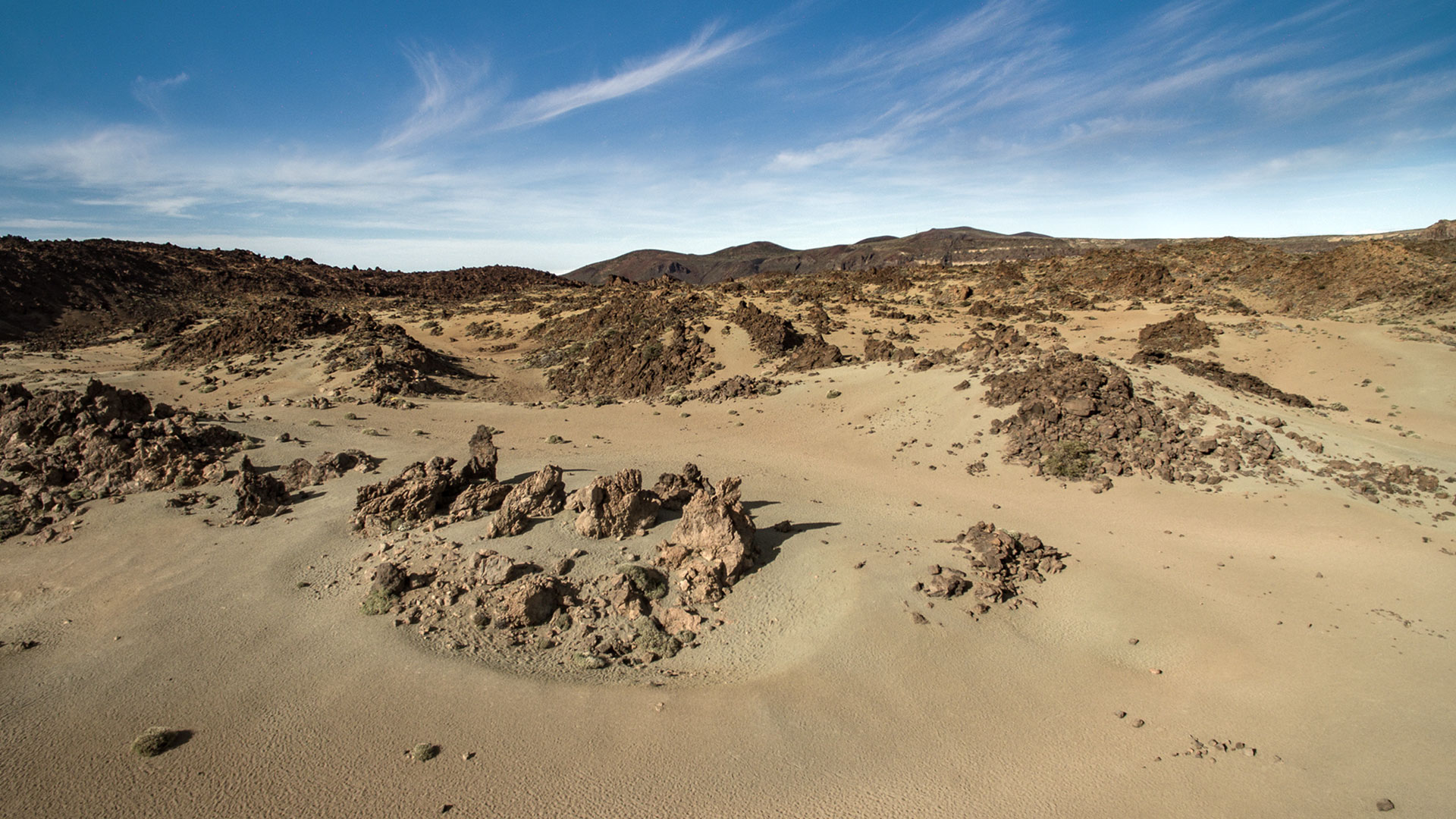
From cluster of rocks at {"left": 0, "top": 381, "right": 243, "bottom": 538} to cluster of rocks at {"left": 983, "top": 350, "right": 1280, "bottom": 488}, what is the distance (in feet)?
59.8

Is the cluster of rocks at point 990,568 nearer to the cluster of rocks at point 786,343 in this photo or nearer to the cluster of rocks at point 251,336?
the cluster of rocks at point 786,343

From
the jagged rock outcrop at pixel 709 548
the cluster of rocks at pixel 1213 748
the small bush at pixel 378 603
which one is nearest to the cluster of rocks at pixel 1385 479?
the cluster of rocks at pixel 1213 748

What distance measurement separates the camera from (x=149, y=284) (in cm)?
4488

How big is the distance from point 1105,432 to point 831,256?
76.1 m

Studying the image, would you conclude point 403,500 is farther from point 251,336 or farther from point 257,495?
point 251,336

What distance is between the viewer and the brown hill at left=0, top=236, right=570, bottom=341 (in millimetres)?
36062

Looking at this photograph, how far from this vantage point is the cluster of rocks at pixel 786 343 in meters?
25.2

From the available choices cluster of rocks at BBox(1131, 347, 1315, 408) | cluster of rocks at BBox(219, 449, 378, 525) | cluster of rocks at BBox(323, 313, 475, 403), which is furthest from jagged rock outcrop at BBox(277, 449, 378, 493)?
cluster of rocks at BBox(1131, 347, 1315, 408)

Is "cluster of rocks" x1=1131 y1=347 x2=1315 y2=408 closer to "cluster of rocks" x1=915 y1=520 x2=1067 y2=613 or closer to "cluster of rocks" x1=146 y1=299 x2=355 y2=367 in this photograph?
"cluster of rocks" x1=915 y1=520 x2=1067 y2=613

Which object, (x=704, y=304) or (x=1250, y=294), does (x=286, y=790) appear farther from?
(x=1250, y=294)

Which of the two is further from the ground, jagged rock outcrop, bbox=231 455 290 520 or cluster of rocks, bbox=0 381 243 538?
cluster of rocks, bbox=0 381 243 538

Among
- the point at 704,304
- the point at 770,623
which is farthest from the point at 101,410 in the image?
the point at 704,304

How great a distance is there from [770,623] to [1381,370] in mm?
26523

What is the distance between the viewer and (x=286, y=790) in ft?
18.4
